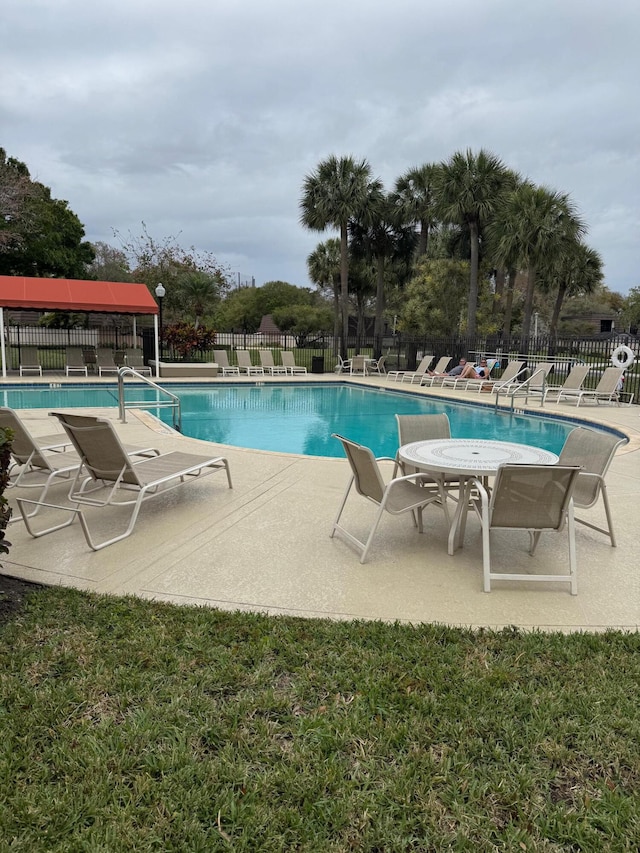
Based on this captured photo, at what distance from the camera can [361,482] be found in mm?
4016

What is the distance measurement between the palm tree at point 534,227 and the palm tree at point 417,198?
449 centimetres

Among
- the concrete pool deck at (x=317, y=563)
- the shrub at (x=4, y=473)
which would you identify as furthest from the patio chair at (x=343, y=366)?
the shrub at (x=4, y=473)

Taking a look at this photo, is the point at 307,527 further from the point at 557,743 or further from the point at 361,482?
the point at 557,743

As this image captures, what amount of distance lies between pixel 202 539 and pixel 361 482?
1.16 m

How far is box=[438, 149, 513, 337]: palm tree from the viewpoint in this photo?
2303 centimetres

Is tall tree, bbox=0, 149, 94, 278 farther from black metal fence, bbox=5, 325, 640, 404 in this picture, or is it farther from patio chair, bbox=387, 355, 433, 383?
patio chair, bbox=387, 355, 433, 383

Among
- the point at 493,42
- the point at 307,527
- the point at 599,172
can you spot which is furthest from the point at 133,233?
the point at 307,527

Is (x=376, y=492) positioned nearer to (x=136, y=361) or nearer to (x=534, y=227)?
(x=136, y=361)

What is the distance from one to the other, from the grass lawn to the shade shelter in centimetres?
1646

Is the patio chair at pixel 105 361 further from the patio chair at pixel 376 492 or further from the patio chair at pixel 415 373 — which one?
the patio chair at pixel 376 492

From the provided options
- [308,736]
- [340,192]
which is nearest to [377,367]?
[340,192]

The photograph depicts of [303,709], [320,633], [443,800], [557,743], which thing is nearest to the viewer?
[443,800]

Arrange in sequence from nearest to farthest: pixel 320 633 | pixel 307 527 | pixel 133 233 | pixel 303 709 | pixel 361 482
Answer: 1. pixel 303 709
2. pixel 320 633
3. pixel 361 482
4. pixel 307 527
5. pixel 133 233

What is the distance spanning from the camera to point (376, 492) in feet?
12.6
